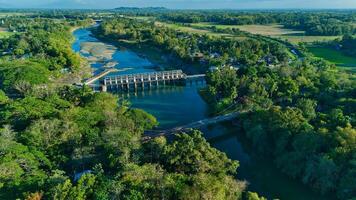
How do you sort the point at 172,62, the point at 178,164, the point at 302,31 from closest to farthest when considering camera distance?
the point at 178,164, the point at 172,62, the point at 302,31

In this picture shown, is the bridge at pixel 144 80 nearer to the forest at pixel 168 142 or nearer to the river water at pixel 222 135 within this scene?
the river water at pixel 222 135

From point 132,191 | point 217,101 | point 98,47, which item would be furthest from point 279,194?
point 98,47

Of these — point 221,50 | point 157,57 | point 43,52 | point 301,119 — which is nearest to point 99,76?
point 43,52

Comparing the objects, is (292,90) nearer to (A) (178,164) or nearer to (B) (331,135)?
(B) (331,135)

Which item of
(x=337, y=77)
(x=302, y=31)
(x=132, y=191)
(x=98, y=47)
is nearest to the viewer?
(x=132, y=191)

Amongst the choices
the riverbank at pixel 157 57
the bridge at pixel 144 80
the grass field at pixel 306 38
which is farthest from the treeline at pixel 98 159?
Result: the grass field at pixel 306 38
